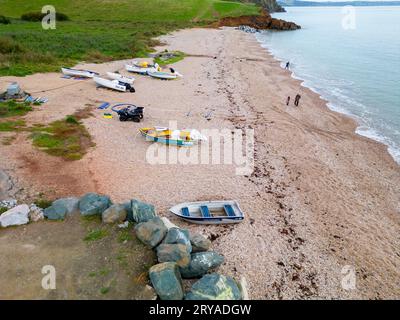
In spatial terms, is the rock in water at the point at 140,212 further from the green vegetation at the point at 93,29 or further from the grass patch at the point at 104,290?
the green vegetation at the point at 93,29

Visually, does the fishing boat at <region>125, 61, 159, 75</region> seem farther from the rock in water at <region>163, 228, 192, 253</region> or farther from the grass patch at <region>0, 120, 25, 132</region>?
the rock in water at <region>163, 228, 192, 253</region>

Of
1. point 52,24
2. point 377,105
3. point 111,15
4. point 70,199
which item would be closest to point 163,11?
point 111,15

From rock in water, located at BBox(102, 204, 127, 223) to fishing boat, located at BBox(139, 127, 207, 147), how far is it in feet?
27.3

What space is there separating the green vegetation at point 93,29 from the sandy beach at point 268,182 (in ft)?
32.2

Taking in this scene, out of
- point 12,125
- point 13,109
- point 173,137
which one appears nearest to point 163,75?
point 13,109

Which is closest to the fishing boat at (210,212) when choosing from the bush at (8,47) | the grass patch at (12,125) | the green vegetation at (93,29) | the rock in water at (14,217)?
the rock in water at (14,217)

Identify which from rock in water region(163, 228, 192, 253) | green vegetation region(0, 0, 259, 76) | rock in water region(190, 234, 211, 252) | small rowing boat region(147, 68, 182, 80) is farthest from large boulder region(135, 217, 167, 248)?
green vegetation region(0, 0, 259, 76)

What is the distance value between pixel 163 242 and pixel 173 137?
10068 millimetres

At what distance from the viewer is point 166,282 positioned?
883cm

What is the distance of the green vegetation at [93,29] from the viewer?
35.6 meters

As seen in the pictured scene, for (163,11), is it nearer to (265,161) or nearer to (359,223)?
(265,161)

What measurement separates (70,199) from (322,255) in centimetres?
1114

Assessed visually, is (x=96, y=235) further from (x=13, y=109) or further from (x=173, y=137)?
(x=13, y=109)
